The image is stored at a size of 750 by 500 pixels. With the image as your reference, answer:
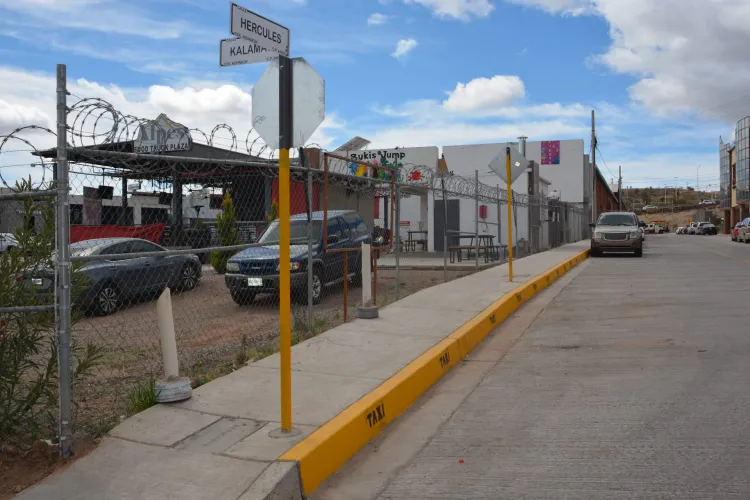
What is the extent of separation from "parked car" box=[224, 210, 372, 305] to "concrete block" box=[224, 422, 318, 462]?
3.30 meters

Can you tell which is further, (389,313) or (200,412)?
(389,313)

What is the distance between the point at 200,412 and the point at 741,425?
4113mm

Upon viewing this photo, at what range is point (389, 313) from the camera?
31.6 feet

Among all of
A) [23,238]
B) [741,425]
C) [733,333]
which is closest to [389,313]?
[733,333]

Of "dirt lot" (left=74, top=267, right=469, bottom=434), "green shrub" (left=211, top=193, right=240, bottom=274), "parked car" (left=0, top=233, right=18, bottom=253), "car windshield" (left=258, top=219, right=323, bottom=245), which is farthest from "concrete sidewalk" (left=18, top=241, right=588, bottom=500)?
"car windshield" (left=258, top=219, right=323, bottom=245)

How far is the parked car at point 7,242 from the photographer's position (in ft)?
14.1

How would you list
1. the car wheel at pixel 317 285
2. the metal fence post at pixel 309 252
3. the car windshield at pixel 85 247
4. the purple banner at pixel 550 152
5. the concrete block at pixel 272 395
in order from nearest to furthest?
the concrete block at pixel 272 395 → the metal fence post at pixel 309 252 → the car windshield at pixel 85 247 → the car wheel at pixel 317 285 → the purple banner at pixel 550 152

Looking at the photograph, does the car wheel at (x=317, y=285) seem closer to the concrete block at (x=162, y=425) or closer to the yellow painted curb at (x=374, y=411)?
the yellow painted curb at (x=374, y=411)

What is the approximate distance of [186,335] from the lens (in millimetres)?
8703

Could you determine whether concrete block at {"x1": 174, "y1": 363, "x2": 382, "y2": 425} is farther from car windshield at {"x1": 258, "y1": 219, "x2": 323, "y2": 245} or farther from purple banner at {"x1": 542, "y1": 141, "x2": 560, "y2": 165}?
purple banner at {"x1": 542, "y1": 141, "x2": 560, "y2": 165}

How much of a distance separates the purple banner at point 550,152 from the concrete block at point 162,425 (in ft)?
139

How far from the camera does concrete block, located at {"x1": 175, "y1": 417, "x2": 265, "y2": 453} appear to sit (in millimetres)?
4270

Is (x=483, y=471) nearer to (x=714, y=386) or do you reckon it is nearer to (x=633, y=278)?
(x=714, y=386)

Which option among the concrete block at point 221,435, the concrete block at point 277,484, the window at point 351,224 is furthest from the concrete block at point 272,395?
the window at point 351,224
